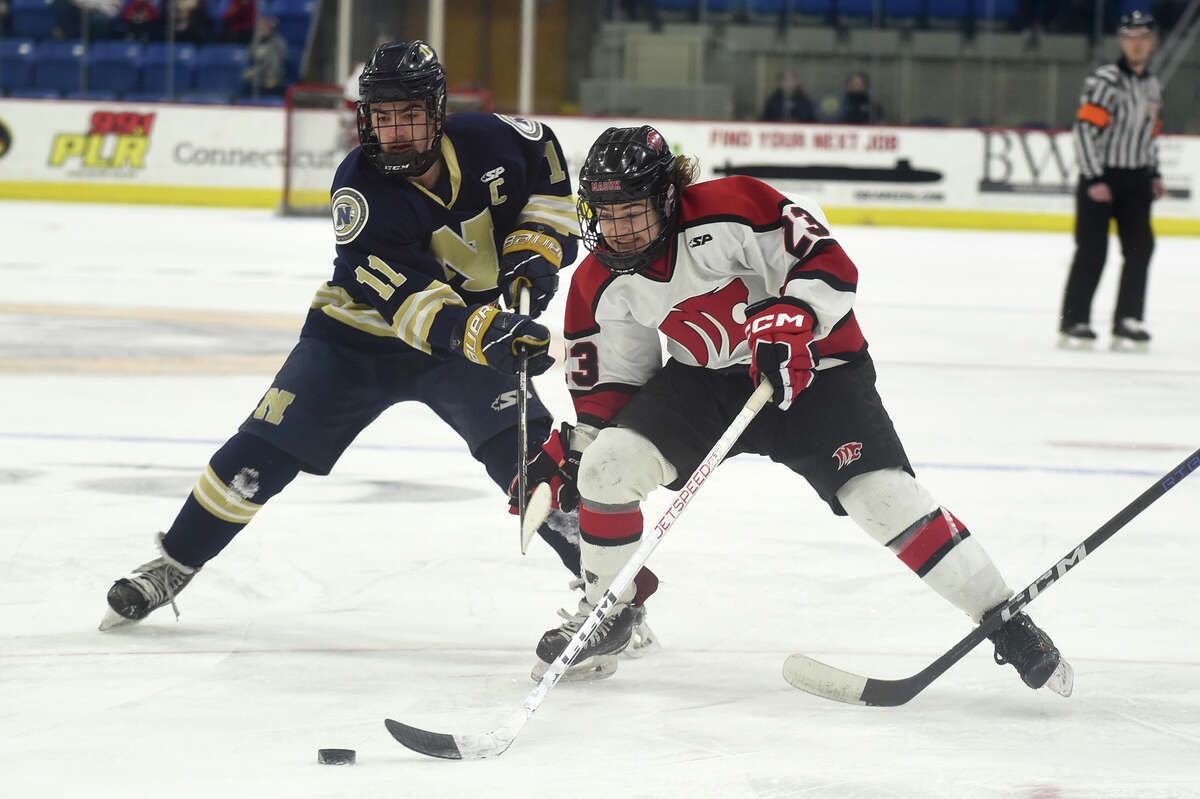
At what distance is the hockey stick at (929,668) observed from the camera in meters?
2.23

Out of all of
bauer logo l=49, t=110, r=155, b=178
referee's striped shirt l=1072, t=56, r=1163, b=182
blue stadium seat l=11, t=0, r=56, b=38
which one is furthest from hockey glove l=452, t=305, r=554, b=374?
blue stadium seat l=11, t=0, r=56, b=38

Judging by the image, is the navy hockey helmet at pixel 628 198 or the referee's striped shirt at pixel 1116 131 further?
the referee's striped shirt at pixel 1116 131

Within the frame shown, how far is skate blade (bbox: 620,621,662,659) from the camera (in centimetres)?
251

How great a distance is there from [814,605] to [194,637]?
39.8 inches

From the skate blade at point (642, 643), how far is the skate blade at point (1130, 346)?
426cm

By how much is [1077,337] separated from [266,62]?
8772mm

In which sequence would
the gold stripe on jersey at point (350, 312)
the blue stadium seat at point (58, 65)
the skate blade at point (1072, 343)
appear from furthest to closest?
the blue stadium seat at point (58, 65) < the skate blade at point (1072, 343) < the gold stripe on jersey at point (350, 312)

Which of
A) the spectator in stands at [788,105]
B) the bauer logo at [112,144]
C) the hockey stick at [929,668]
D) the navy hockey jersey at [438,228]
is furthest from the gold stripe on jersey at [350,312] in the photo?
the bauer logo at [112,144]

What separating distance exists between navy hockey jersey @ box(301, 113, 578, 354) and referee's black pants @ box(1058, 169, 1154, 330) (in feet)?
13.3

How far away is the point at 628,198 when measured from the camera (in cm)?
223

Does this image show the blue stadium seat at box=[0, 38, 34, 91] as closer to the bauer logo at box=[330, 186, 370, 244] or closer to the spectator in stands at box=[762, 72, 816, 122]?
the spectator in stands at box=[762, 72, 816, 122]

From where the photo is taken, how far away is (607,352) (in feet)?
7.89

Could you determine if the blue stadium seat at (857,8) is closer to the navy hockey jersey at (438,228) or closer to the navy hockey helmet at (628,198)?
the navy hockey jersey at (438,228)

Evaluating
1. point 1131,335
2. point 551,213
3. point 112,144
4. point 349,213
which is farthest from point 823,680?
point 112,144
